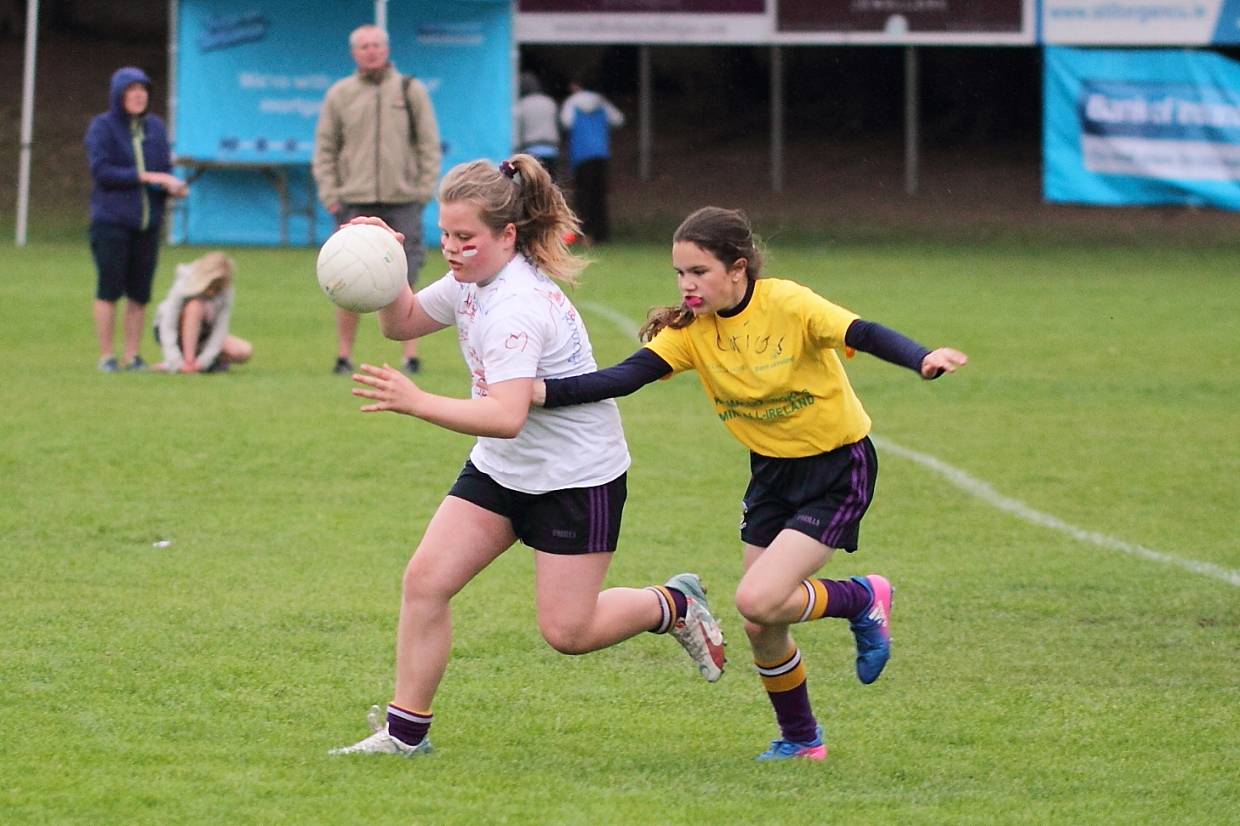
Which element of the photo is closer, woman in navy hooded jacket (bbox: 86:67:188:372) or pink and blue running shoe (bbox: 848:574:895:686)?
pink and blue running shoe (bbox: 848:574:895:686)

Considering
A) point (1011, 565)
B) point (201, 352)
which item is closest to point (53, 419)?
point (201, 352)

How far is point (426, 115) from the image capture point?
459 inches

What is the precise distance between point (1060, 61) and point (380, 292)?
690 inches

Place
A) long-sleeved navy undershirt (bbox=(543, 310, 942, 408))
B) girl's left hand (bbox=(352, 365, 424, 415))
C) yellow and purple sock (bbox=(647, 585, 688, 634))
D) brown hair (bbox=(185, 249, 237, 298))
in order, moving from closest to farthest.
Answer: girl's left hand (bbox=(352, 365, 424, 415)) < long-sleeved navy undershirt (bbox=(543, 310, 942, 408)) < yellow and purple sock (bbox=(647, 585, 688, 634)) < brown hair (bbox=(185, 249, 237, 298))

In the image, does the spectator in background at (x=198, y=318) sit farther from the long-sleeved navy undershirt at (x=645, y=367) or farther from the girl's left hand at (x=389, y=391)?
the girl's left hand at (x=389, y=391)

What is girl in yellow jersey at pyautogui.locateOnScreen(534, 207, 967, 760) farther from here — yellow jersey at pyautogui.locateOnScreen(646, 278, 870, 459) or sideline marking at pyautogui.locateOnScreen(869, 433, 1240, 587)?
sideline marking at pyautogui.locateOnScreen(869, 433, 1240, 587)

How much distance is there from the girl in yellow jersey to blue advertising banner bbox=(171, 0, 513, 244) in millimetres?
15606

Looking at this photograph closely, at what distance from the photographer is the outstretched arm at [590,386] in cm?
459

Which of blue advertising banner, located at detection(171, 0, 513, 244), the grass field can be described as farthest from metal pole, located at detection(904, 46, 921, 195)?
the grass field

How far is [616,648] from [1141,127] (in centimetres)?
1640

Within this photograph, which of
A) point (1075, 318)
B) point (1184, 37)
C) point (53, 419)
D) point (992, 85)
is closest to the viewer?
point (53, 419)

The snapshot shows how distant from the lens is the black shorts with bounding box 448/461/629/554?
15.3 ft

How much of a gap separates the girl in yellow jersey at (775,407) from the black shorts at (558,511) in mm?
272

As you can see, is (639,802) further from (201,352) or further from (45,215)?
(45,215)
